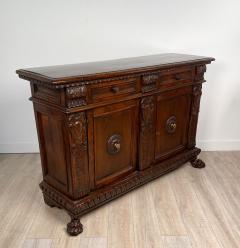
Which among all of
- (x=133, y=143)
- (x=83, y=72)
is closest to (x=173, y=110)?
(x=133, y=143)

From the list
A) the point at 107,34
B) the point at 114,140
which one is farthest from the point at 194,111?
the point at 107,34

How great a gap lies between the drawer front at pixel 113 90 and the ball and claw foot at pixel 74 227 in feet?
2.38

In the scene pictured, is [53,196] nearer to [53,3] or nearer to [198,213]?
[198,213]

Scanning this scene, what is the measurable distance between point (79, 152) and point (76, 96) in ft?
1.07

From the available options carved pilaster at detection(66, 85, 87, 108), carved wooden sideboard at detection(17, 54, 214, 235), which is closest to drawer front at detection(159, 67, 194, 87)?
carved wooden sideboard at detection(17, 54, 214, 235)

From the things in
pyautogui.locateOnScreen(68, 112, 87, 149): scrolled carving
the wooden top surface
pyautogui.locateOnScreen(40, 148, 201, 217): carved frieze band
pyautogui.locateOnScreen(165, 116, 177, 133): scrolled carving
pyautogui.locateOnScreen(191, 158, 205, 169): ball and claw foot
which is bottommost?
pyautogui.locateOnScreen(191, 158, 205, 169): ball and claw foot

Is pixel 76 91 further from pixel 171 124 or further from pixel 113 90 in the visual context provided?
pixel 171 124

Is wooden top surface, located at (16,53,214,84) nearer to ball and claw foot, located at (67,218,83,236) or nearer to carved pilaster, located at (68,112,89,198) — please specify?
carved pilaster, located at (68,112,89,198)

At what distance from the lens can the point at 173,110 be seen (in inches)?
78.6

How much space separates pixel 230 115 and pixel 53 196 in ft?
5.77

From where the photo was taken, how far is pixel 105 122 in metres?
1.59

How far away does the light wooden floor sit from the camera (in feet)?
5.11

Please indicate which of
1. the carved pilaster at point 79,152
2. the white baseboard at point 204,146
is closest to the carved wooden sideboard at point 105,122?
the carved pilaster at point 79,152

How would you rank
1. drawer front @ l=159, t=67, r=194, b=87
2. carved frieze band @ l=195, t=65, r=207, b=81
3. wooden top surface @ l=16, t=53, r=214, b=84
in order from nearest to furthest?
1. wooden top surface @ l=16, t=53, r=214, b=84
2. drawer front @ l=159, t=67, r=194, b=87
3. carved frieze band @ l=195, t=65, r=207, b=81
